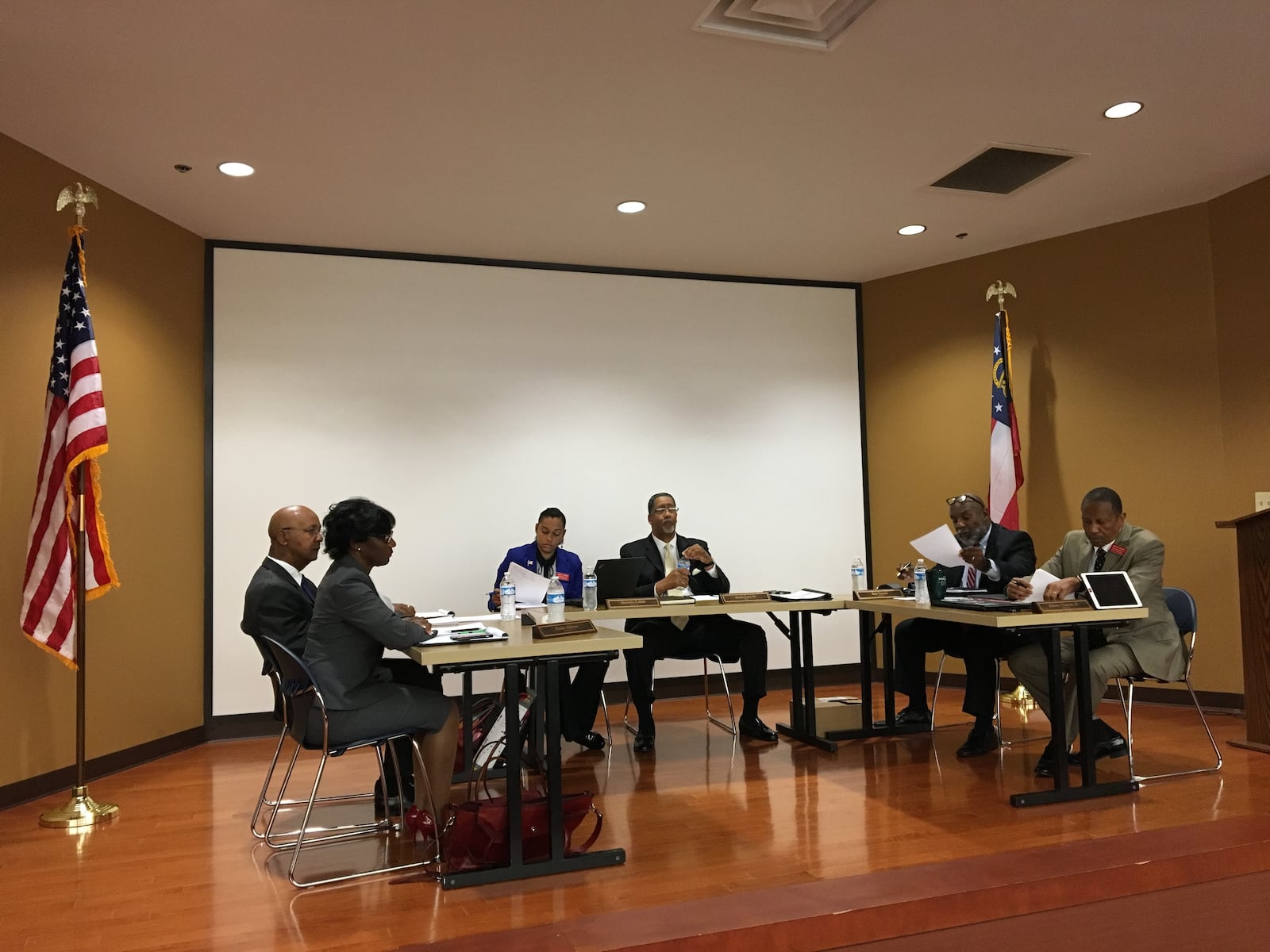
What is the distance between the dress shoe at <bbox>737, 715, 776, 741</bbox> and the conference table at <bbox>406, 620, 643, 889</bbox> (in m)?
1.99

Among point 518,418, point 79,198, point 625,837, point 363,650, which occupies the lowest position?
point 625,837

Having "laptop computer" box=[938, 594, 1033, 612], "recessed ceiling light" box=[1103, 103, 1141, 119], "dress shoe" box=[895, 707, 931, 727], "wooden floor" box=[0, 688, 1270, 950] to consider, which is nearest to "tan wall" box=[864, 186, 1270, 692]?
"wooden floor" box=[0, 688, 1270, 950]

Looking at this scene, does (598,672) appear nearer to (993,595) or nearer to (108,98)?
(993,595)

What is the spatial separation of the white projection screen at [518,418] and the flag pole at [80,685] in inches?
60.6

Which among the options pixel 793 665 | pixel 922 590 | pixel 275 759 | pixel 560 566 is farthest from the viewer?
pixel 560 566

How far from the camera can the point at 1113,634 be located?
4.23 m

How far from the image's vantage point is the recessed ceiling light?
434 centimetres

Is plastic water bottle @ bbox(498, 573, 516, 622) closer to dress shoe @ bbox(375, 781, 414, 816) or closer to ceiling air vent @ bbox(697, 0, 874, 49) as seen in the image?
dress shoe @ bbox(375, 781, 414, 816)

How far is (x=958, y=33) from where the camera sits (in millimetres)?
3680

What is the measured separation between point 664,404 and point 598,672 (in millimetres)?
2298

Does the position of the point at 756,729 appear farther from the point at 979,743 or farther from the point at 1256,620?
the point at 1256,620

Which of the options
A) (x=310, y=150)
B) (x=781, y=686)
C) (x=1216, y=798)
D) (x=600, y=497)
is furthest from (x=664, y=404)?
(x=1216, y=798)

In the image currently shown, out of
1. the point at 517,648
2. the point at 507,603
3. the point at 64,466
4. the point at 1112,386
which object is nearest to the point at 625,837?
the point at 517,648

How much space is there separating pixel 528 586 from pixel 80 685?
2.00 m
